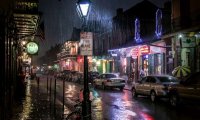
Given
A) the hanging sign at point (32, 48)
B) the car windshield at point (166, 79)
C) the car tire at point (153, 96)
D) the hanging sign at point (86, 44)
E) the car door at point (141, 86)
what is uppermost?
the hanging sign at point (32, 48)

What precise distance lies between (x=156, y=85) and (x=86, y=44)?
1111 cm

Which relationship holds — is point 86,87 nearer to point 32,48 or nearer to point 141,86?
point 32,48

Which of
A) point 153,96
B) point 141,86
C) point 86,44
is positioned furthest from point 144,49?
point 86,44

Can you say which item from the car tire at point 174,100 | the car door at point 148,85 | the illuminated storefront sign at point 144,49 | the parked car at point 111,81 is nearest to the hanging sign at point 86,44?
the car tire at point 174,100

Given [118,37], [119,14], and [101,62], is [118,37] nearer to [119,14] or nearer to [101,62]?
[119,14]

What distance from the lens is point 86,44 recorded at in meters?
11.8

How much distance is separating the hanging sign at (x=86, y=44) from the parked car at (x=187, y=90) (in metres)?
7.02

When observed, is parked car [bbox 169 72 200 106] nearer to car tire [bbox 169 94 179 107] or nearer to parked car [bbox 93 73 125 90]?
car tire [bbox 169 94 179 107]

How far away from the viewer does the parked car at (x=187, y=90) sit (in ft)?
56.2

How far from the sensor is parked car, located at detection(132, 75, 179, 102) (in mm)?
21156

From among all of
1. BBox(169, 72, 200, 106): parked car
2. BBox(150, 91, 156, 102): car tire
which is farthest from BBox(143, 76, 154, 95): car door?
BBox(169, 72, 200, 106): parked car

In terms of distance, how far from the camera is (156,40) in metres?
36.8

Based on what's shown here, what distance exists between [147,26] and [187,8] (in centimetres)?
1447

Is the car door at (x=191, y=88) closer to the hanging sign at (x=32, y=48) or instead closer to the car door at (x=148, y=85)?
the car door at (x=148, y=85)
